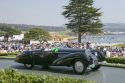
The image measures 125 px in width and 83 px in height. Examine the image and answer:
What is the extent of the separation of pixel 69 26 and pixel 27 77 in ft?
188

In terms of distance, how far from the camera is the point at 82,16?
221 ft

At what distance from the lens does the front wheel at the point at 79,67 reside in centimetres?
1622

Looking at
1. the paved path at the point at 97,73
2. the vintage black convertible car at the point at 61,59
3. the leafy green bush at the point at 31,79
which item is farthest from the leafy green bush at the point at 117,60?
the leafy green bush at the point at 31,79

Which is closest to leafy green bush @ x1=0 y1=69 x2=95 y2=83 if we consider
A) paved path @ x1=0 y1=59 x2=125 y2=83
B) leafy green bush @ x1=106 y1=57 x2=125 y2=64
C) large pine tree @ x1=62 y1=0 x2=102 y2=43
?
paved path @ x1=0 y1=59 x2=125 y2=83

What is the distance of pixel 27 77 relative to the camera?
1050 cm

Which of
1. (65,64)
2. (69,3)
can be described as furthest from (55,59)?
(69,3)

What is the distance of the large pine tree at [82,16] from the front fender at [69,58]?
49.2 m

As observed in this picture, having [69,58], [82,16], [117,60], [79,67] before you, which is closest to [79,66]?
[79,67]

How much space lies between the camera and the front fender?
16297 millimetres

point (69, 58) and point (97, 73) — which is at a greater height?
point (69, 58)

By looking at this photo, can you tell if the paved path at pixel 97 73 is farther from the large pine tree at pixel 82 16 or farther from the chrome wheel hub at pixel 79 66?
the large pine tree at pixel 82 16

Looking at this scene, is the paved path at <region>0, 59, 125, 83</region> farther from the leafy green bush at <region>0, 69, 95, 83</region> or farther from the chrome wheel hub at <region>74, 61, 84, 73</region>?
the leafy green bush at <region>0, 69, 95, 83</region>

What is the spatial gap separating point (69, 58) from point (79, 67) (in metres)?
0.66

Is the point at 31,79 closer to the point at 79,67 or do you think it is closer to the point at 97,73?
the point at 79,67
